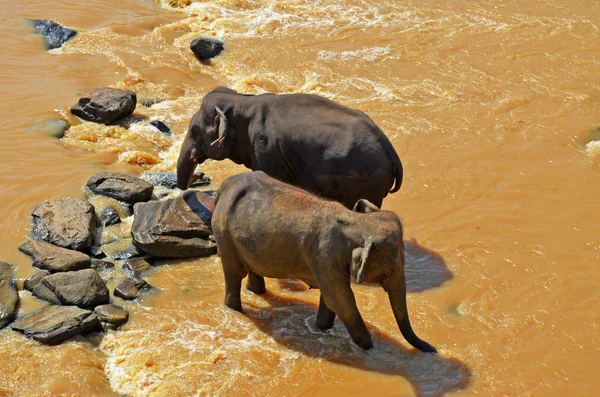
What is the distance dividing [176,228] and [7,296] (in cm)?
219

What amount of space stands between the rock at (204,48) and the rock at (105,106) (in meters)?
3.23

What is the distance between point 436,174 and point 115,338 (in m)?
5.68

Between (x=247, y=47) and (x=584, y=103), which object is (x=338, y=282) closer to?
(x=584, y=103)

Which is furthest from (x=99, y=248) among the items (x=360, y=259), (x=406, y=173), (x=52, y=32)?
(x=52, y=32)

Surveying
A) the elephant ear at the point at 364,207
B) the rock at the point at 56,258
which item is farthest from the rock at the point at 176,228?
the elephant ear at the point at 364,207

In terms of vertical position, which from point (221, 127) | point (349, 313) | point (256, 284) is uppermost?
point (221, 127)

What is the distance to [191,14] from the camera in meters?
20.0

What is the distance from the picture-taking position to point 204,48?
1736cm

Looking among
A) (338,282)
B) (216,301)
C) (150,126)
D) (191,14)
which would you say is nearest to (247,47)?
(191,14)

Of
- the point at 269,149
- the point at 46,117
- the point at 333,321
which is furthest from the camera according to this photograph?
the point at 46,117

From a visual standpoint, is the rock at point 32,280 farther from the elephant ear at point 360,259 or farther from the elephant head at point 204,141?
the elephant ear at point 360,259

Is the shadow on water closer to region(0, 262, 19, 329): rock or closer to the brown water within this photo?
the brown water

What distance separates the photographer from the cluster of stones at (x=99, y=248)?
8.84 meters

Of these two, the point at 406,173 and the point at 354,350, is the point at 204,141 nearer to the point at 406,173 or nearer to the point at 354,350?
the point at 406,173
